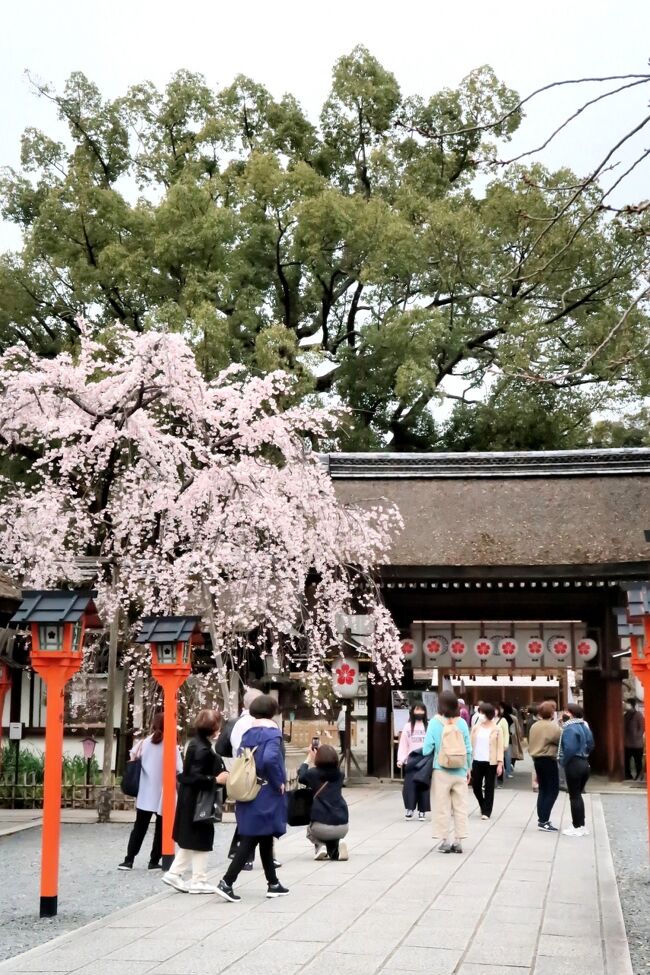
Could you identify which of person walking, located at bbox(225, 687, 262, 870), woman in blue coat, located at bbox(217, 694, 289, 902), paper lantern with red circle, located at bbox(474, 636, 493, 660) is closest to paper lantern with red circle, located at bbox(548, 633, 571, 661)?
paper lantern with red circle, located at bbox(474, 636, 493, 660)

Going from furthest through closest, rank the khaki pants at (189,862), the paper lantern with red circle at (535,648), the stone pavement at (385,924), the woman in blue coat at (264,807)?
the paper lantern with red circle at (535,648) < the khaki pants at (189,862) < the woman in blue coat at (264,807) < the stone pavement at (385,924)

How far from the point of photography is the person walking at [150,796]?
995cm

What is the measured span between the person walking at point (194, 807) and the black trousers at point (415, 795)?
18.7ft

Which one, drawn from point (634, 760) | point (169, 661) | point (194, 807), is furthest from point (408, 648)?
point (194, 807)

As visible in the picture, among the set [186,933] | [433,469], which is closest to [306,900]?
[186,933]

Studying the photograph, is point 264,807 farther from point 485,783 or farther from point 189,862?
point 485,783

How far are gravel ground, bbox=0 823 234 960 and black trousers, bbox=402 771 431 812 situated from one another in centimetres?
253

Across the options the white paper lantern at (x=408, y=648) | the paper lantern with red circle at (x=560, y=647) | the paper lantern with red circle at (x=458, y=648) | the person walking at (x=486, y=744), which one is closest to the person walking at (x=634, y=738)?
the paper lantern with red circle at (x=560, y=647)

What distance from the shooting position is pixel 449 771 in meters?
10.8

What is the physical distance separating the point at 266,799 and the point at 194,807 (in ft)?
1.87

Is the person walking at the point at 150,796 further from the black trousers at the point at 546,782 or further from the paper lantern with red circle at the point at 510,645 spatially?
the paper lantern with red circle at the point at 510,645

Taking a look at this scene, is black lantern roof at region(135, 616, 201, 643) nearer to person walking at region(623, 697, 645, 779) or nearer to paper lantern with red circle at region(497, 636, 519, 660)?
paper lantern with red circle at region(497, 636, 519, 660)

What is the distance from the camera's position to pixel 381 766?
2031 centimetres

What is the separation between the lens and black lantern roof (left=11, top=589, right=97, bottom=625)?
7930mm
